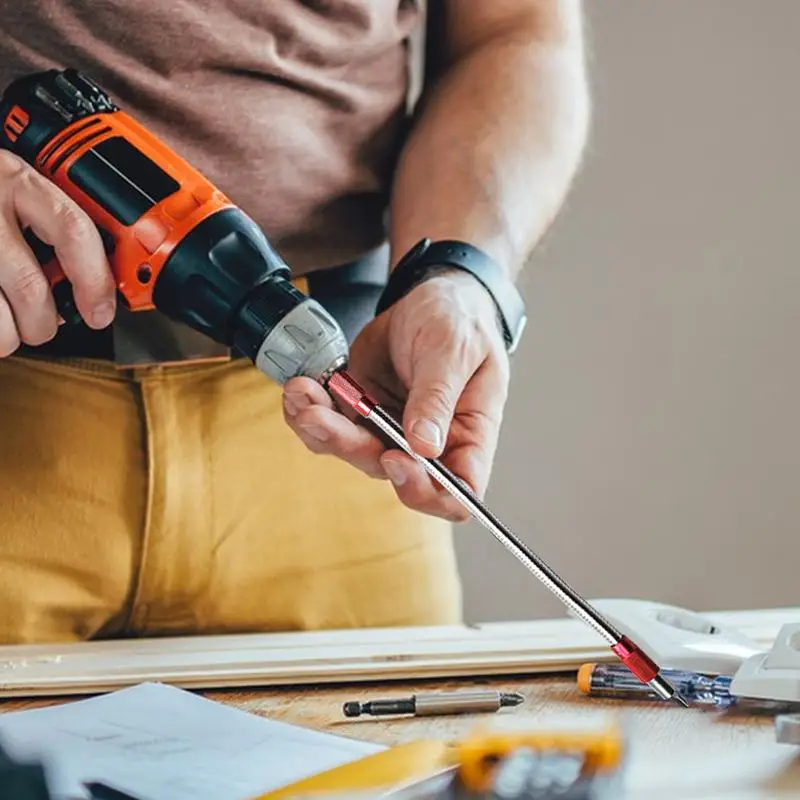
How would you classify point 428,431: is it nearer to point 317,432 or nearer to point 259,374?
point 317,432

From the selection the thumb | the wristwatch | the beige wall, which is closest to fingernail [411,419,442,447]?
the thumb

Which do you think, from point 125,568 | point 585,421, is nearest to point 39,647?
point 125,568

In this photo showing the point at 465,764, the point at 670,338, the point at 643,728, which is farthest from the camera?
the point at 670,338

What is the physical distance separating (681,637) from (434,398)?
19 cm

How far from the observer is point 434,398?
0.72m

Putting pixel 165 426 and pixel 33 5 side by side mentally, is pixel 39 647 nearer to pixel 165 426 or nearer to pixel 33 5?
pixel 165 426

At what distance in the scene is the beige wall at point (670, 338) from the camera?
1565 millimetres

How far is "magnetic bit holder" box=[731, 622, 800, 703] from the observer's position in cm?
60

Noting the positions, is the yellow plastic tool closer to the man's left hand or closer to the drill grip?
the man's left hand

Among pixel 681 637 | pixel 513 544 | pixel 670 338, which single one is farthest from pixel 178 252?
pixel 670 338

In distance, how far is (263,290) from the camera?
0.72 m

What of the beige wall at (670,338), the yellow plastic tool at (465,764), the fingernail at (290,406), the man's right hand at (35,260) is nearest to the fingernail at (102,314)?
the man's right hand at (35,260)

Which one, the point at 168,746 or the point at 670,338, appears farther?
the point at 670,338

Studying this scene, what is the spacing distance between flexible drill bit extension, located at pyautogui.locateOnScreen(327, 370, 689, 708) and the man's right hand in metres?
0.15
